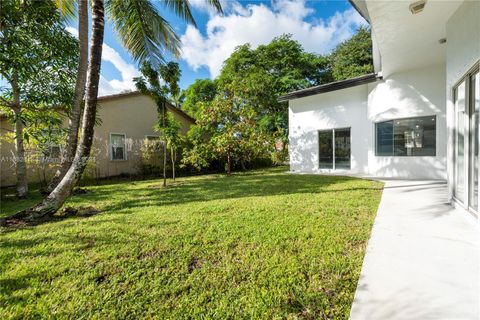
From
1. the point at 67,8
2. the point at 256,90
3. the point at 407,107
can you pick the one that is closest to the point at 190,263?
the point at 67,8

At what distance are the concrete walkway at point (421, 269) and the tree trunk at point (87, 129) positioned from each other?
224 inches

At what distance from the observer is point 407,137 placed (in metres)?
8.98

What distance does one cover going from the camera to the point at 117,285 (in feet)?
8.04

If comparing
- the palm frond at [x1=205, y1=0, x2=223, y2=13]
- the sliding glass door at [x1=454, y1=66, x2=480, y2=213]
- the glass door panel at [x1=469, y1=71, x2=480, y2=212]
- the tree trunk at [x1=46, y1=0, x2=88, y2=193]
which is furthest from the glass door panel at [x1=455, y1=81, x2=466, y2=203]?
the tree trunk at [x1=46, y1=0, x2=88, y2=193]

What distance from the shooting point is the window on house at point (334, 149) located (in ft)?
37.0

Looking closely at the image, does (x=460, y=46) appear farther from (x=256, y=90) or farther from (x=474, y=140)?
(x=256, y=90)

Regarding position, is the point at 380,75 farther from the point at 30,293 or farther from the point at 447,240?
the point at 30,293

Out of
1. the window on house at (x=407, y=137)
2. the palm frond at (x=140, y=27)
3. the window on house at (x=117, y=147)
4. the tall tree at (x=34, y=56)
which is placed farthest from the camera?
the window on house at (x=117, y=147)

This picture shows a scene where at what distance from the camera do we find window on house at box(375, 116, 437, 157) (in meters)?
8.60

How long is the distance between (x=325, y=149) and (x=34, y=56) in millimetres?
11762

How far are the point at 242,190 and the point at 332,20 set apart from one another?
39.7 feet

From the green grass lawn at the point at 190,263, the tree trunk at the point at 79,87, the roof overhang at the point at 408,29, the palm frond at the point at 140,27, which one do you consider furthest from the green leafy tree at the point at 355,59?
the tree trunk at the point at 79,87

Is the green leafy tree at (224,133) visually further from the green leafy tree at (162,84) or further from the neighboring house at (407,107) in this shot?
the green leafy tree at (162,84)

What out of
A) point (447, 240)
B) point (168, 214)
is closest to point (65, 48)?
point (168, 214)
